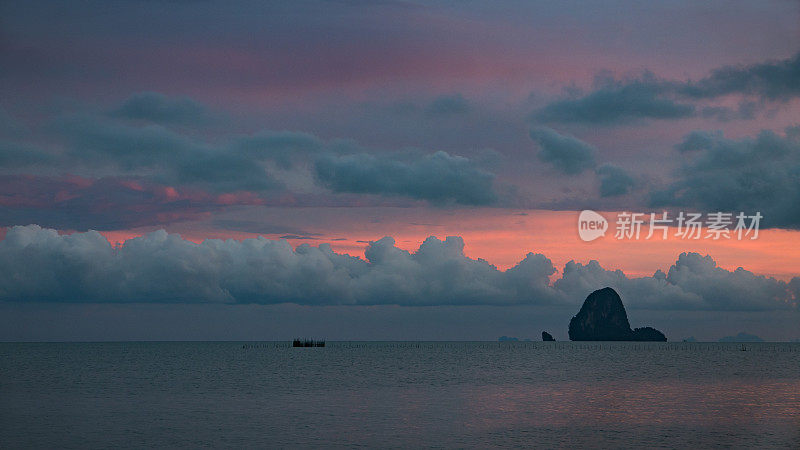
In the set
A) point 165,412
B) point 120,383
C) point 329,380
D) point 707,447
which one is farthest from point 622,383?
point 120,383

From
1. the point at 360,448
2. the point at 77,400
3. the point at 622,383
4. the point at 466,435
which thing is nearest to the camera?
the point at 360,448

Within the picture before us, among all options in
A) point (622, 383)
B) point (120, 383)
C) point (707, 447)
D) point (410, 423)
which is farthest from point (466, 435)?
point (120, 383)

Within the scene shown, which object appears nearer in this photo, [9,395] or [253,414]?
[253,414]

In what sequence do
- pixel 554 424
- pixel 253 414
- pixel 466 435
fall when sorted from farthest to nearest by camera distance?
pixel 253 414 → pixel 554 424 → pixel 466 435

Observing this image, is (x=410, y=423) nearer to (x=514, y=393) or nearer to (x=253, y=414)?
(x=253, y=414)

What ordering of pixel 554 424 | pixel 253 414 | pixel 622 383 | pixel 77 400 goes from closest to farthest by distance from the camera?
pixel 554 424, pixel 253 414, pixel 77 400, pixel 622 383

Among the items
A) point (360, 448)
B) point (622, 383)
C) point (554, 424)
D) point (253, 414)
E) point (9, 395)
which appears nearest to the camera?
point (360, 448)

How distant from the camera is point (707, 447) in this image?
5269 centimetres

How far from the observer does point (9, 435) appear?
5869cm

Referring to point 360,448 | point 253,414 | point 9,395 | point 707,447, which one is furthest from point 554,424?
Answer: point 9,395

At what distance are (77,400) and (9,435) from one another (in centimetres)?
3074

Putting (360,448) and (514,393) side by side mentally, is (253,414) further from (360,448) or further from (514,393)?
(514,393)

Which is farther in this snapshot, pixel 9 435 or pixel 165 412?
pixel 165 412

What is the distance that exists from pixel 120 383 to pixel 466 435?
79.9m
